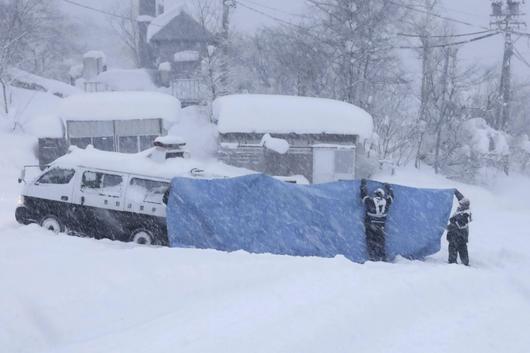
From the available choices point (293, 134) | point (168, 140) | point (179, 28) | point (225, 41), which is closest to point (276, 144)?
point (293, 134)

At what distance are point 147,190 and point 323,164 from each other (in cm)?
998

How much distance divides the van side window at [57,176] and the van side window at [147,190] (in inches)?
59.9

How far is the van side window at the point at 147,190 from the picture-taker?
37.5 ft

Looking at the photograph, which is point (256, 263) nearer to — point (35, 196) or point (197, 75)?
point (35, 196)

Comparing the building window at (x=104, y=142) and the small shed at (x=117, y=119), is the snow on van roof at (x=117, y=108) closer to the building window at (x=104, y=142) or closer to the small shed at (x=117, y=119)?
the small shed at (x=117, y=119)

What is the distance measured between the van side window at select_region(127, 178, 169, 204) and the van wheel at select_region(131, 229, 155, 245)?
0.67m

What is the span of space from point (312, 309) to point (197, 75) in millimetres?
24909

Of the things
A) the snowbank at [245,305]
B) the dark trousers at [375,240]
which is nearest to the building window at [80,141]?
the snowbank at [245,305]

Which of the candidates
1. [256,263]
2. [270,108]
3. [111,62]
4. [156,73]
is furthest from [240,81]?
[111,62]

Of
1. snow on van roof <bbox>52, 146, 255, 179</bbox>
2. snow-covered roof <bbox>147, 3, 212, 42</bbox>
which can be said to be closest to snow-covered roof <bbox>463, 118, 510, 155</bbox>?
snow-covered roof <bbox>147, 3, 212, 42</bbox>

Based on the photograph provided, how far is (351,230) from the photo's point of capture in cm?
1059

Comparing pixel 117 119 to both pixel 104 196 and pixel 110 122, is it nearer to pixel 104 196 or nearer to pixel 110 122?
pixel 110 122

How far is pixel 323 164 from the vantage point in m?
20.2

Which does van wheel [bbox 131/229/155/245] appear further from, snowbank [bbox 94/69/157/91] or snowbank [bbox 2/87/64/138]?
snowbank [bbox 94/69/157/91]
